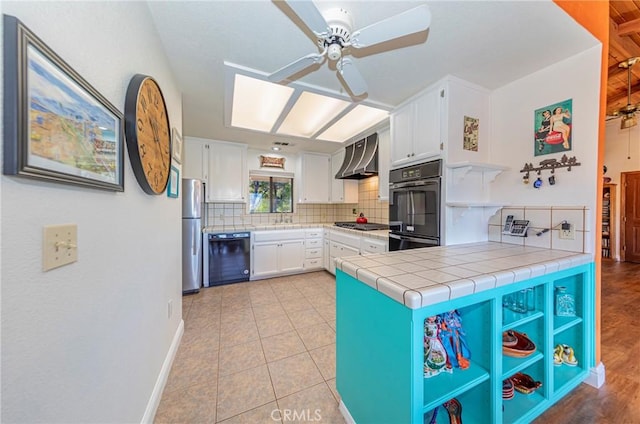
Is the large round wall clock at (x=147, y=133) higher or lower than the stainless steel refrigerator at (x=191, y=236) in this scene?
higher

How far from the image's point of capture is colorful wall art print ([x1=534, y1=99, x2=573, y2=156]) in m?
1.68

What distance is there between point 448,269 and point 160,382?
185 cm

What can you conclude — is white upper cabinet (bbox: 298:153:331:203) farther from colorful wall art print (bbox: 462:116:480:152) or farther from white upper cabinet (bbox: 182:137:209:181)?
colorful wall art print (bbox: 462:116:480:152)

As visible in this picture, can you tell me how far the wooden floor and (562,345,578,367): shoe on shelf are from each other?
0.45 feet

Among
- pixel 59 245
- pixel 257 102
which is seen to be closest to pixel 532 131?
pixel 257 102

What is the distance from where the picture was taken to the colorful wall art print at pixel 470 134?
80.0 inches

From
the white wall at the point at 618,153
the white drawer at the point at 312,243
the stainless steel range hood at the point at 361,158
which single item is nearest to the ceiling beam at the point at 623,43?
the stainless steel range hood at the point at 361,158

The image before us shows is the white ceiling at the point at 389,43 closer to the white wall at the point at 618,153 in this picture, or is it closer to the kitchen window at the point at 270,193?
the kitchen window at the point at 270,193

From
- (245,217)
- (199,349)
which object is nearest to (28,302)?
(199,349)

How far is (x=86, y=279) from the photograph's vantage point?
2.51 feet

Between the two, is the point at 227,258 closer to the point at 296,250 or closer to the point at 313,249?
the point at 296,250

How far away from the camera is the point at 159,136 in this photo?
1.39 metres

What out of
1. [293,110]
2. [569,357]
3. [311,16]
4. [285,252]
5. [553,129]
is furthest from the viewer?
[285,252]

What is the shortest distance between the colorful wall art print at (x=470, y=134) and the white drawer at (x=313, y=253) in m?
2.73
